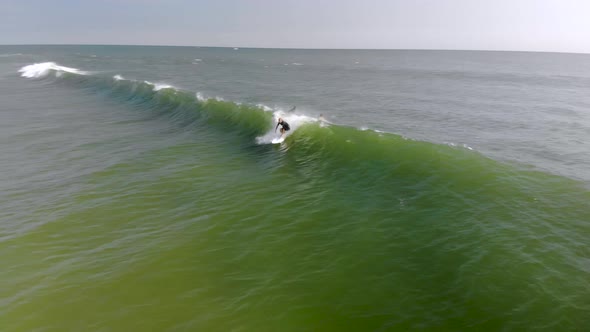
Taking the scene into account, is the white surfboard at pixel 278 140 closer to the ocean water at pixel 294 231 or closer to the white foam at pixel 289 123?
the white foam at pixel 289 123

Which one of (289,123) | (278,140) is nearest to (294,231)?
(278,140)

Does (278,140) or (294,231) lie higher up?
(278,140)

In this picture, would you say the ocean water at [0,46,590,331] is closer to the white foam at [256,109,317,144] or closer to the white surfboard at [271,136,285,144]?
the white foam at [256,109,317,144]

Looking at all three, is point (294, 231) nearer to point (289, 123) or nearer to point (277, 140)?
point (277, 140)

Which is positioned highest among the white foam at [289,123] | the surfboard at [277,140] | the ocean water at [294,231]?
the white foam at [289,123]

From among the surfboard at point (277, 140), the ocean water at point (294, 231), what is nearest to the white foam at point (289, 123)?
the surfboard at point (277, 140)

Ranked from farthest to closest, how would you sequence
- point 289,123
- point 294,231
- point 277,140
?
point 289,123, point 277,140, point 294,231

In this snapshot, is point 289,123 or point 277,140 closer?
point 277,140

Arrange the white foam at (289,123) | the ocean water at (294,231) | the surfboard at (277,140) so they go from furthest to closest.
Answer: the white foam at (289,123), the surfboard at (277,140), the ocean water at (294,231)

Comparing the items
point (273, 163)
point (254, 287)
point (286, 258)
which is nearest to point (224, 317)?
point (254, 287)

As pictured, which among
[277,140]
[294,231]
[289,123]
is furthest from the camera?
[289,123]

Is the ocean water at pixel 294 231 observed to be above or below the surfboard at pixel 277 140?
below
